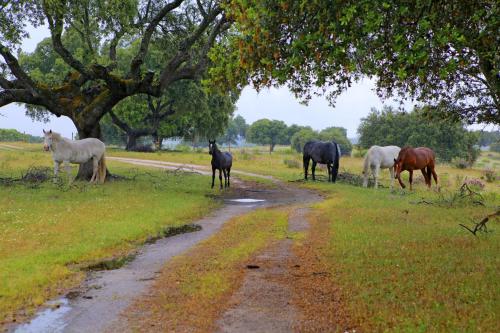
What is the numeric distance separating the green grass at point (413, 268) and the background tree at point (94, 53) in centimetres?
1219

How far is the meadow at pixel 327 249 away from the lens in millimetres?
7347

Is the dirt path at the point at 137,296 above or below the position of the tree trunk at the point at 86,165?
below

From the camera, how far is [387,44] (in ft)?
28.1

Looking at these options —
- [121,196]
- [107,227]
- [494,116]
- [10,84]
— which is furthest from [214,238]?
[10,84]

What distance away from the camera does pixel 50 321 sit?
22.5 feet

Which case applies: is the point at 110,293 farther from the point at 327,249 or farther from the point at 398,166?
the point at 398,166

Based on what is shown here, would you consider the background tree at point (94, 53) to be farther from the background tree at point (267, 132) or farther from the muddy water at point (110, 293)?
the background tree at point (267, 132)

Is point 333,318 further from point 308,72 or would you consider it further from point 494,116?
point 494,116

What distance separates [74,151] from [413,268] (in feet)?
62.9

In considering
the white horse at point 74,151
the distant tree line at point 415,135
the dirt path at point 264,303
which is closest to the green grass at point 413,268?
the dirt path at point 264,303

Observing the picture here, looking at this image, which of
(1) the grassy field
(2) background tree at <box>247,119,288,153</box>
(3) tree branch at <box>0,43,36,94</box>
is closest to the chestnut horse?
(1) the grassy field

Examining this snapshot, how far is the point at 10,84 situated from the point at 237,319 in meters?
22.3

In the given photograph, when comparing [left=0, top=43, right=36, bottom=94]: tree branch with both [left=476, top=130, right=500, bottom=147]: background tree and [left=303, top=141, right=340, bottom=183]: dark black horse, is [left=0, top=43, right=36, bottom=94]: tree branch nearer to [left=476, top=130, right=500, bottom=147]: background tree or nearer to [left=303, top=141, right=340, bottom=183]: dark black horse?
[left=303, top=141, right=340, bottom=183]: dark black horse

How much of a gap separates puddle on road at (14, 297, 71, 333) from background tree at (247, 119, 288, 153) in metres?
160
